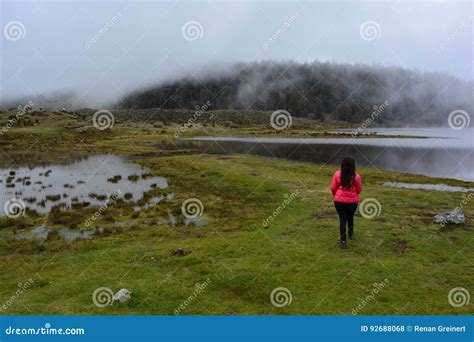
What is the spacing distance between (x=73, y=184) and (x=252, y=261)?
3380 centimetres

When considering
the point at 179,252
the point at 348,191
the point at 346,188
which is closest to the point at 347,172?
the point at 346,188

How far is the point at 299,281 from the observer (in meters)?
13.0

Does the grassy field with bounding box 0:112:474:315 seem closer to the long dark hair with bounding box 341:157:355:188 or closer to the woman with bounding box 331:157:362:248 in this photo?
the woman with bounding box 331:157:362:248

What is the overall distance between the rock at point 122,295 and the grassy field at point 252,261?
10.3 inches

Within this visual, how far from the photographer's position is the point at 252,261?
14.9m

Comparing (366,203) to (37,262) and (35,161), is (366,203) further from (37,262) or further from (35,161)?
(35,161)

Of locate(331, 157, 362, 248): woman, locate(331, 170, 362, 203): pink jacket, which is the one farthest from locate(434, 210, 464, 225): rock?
locate(331, 170, 362, 203): pink jacket

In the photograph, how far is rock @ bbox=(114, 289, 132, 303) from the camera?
1177 centimetres

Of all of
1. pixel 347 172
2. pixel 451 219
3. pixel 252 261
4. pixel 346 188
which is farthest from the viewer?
pixel 451 219

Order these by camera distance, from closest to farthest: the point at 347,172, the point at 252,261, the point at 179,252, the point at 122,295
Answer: the point at 122,295 → the point at 252,261 → the point at 347,172 → the point at 179,252

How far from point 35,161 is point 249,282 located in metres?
65.3

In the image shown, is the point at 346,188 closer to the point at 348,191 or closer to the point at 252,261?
the point at 348,191

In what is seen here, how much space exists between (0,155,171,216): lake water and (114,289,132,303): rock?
19175 millimetres

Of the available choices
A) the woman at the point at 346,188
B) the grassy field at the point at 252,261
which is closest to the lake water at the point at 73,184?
the grassy field at the point at 252,261
